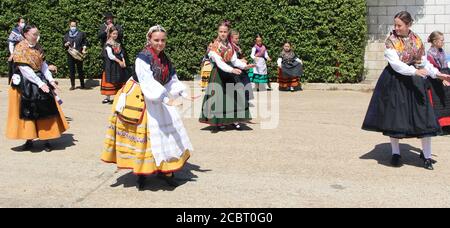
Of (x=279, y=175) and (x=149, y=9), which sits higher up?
(x=149, y=9)

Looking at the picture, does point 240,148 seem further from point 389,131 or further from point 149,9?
point 149,9

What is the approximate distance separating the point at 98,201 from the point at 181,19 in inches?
348

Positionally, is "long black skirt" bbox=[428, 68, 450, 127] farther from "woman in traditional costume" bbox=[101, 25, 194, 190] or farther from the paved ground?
"woman in traditional costume" bbox=[101, 25, 194, 190]

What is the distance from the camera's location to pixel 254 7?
13141 millimetres

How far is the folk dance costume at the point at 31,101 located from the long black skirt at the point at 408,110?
3.99 meters

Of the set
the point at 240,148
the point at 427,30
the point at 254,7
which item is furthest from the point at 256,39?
the point at 240,148

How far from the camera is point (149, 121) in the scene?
5.30m

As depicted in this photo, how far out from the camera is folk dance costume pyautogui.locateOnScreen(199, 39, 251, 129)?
8.23m

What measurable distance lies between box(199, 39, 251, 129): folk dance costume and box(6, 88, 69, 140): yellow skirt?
7.12 feet

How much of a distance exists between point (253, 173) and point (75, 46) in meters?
8.29

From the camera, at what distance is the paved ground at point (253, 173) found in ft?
17.2

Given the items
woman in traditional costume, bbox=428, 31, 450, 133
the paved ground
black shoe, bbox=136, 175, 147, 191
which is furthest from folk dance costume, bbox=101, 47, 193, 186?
woman in traditional costume, bbox=428, 31, 450, 133

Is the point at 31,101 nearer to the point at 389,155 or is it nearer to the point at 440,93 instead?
the point at 389,155
